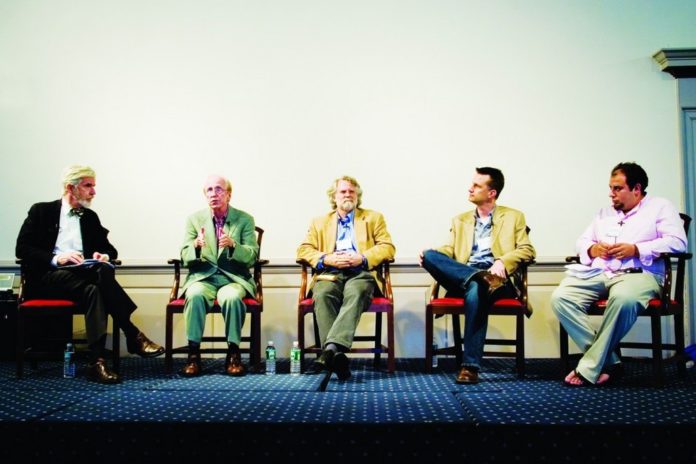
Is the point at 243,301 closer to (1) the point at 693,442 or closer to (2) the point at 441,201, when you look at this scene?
(2) the point at 441,201

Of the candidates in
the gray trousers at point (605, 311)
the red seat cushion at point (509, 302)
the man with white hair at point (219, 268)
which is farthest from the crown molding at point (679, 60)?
the man with white hair at point (219, 268)

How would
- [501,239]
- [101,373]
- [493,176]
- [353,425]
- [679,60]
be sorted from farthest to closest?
[679,60] → [493,176] → [501,239] → [101,373] → [353,425]

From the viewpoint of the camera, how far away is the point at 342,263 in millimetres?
3822

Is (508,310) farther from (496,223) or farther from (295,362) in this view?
(295,362)

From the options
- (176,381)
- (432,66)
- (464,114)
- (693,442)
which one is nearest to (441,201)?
(464,114)

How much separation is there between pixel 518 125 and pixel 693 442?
279 cm

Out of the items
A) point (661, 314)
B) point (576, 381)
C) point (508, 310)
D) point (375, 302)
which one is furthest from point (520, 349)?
point (375, 302)

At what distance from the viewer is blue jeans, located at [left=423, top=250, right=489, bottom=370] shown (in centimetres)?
338

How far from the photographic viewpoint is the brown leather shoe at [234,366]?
11.9 ft

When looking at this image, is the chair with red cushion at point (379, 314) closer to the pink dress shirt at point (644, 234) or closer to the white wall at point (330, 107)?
the white wall at point (330, 107)

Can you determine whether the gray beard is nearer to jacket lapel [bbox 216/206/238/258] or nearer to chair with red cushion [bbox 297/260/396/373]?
chair with red cushion [bbox 297/260/396/373]

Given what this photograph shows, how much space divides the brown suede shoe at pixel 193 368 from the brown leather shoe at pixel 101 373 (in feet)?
1.25

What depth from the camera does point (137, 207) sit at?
476 centimetres

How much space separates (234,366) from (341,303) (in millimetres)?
722
